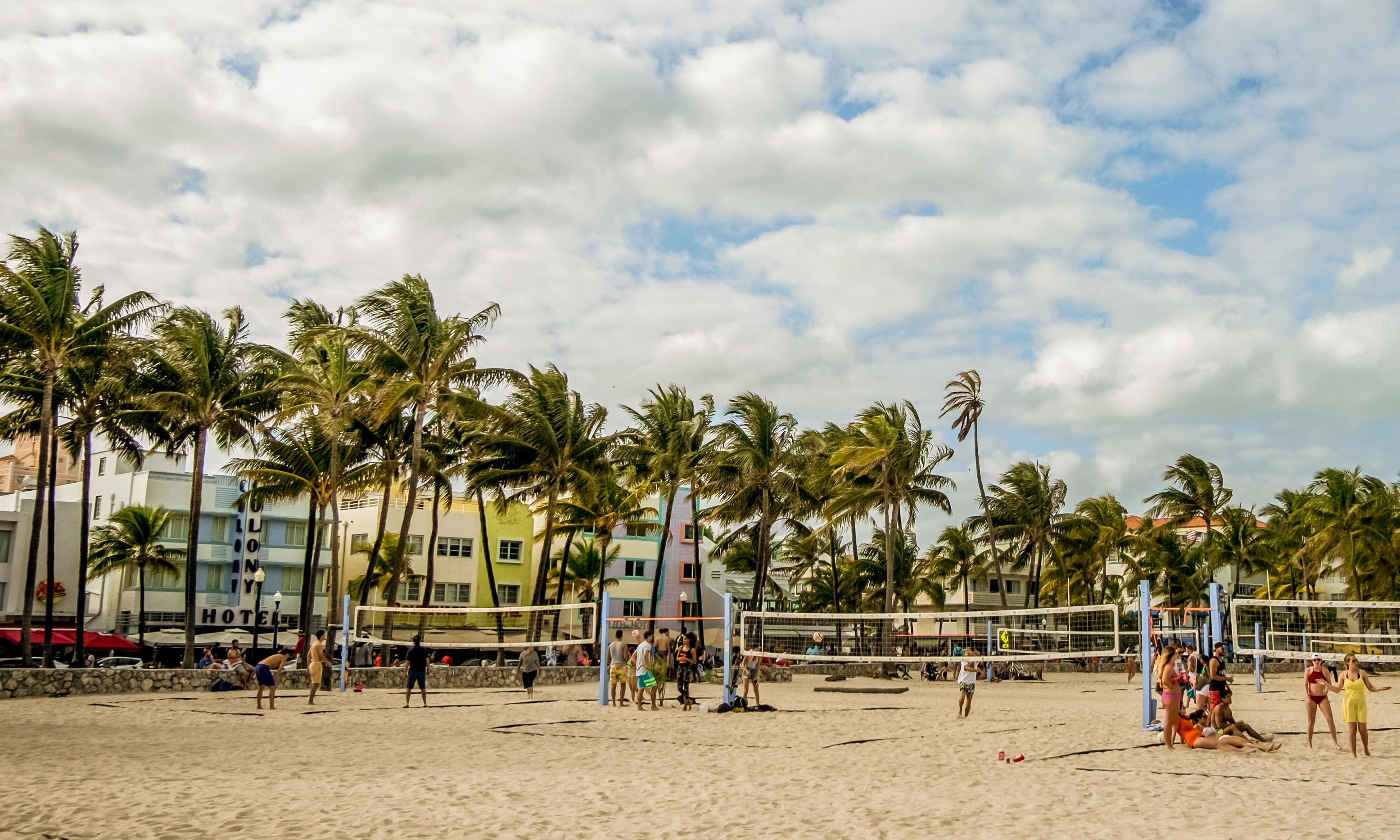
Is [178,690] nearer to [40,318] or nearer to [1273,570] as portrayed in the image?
[40,318]

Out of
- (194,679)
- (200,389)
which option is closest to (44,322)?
(200,389)

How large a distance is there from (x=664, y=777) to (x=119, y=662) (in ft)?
107

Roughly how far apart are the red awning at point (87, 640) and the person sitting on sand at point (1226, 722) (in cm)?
3735

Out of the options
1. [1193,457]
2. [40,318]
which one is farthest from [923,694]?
[1193,457]

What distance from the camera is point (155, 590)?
2009 inches

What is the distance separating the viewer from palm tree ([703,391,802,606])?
40.8 m

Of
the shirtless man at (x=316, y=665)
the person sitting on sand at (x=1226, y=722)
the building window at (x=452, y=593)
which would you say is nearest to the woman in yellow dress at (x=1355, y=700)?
the person sitting on sand at (x=1226, y=722)

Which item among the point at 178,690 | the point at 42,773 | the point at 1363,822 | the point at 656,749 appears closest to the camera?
the point at 1363,822

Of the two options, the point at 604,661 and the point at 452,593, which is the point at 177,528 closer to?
the point at 452,593

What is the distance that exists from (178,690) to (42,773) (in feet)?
52.8

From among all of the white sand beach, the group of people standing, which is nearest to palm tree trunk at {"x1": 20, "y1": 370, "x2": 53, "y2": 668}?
the white sand beach

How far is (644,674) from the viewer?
2175 cm

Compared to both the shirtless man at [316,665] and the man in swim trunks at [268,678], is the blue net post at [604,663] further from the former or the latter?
the man in swim trunks at [268,678]

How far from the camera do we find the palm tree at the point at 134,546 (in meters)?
47.7
